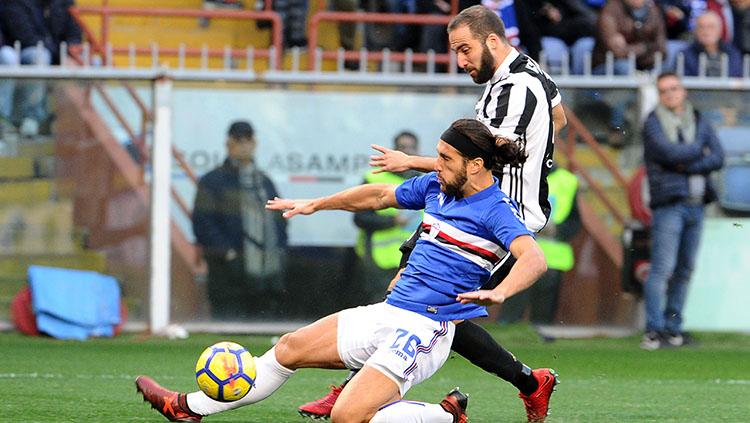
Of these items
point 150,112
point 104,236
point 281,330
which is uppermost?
point 150,112

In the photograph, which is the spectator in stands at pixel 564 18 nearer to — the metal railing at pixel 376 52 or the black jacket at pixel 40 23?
Result: the metal railing at pixel 376 52

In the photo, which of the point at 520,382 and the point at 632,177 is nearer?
the point at 520,382

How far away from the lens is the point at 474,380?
32.4ft

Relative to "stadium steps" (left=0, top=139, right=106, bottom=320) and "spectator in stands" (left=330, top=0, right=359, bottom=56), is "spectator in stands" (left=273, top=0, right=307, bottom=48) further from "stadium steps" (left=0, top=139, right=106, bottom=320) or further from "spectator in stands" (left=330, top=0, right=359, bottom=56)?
"stadium steps" (left=0, top=139, right=106, bottom=320)

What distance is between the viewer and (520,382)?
7.15m

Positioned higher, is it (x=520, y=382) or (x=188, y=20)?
(x=188, y=20)

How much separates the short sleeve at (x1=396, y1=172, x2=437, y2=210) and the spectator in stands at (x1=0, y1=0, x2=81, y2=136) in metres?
6.86

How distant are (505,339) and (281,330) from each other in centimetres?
200

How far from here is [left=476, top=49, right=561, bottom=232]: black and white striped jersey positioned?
6.76 meters

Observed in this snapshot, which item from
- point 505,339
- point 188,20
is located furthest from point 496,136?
point 188,20

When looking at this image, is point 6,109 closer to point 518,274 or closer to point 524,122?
point 524,122

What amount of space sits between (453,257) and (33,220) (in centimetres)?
721

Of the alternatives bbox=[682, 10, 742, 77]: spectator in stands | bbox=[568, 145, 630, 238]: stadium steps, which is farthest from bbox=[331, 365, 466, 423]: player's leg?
bbox=[682, 10, 742, 77]: spectator in stands

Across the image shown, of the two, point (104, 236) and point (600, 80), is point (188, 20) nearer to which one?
point (104, 236)
